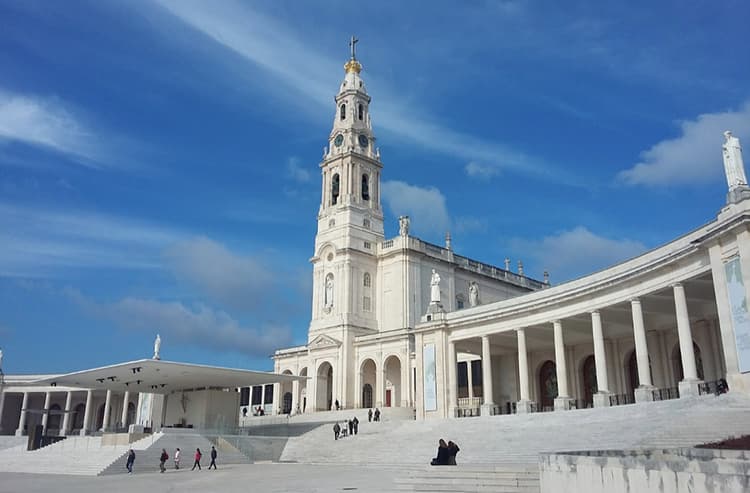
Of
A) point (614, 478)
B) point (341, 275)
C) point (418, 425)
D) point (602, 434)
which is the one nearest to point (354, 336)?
point (341, 275)

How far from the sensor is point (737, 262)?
2309cm

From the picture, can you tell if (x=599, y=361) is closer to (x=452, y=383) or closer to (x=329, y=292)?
A: (x=452, y=383)

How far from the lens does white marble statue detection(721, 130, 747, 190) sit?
24.9 m

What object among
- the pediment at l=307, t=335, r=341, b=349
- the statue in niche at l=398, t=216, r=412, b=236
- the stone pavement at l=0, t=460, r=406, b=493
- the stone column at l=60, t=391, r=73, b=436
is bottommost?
the stone pavement at l=0, t=460, r=406, b=493

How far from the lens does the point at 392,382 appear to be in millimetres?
55219

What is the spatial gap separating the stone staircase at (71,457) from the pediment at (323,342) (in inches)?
887

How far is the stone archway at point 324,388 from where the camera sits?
57.2 m

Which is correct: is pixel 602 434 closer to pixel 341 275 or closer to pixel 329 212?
pixel 341 275

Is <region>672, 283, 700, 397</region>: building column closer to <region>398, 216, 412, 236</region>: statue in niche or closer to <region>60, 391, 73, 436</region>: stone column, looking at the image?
<region>398, 216, 412, 236</region>: statue in niche

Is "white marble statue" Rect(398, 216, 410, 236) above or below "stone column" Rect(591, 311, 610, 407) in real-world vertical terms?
above

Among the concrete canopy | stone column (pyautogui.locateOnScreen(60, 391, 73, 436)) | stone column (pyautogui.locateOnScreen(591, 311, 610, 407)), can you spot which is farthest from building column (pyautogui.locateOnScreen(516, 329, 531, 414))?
stone column (pyautogui.locateOnScreen(60, 391, 73, 436))

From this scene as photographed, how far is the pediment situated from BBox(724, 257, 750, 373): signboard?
37101mm

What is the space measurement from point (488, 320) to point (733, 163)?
17.8 m

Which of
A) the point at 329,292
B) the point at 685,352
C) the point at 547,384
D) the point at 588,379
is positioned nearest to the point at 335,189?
the point at 329,292
